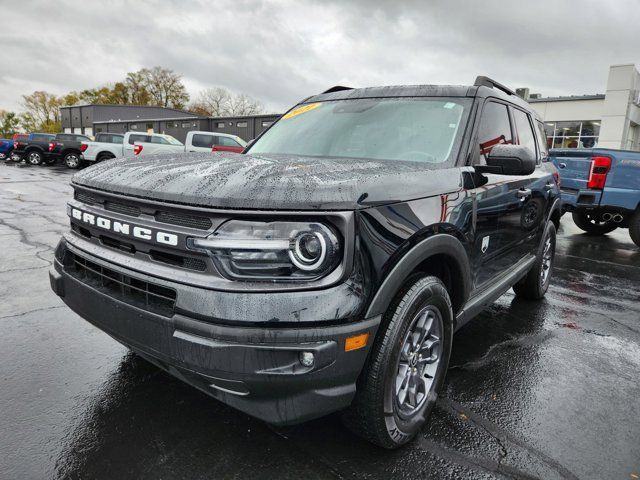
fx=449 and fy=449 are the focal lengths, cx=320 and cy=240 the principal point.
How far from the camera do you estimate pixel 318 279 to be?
174 centimetres

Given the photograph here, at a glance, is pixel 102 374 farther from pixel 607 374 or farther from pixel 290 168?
pixel 607 374

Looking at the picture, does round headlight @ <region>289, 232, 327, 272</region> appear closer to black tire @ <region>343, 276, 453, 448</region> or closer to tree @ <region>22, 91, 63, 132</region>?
black tire @ <region>343, 276, 453, 448</region>

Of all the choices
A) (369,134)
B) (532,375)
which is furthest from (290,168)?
(532,375)

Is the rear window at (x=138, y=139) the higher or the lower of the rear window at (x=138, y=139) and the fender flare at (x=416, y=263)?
the higher

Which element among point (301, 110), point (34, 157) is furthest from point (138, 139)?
point (301, 110)

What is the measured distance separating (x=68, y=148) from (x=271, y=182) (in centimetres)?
2619

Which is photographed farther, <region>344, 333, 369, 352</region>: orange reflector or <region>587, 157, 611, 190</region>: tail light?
<region>587, 157, 611, 190</region>: tail light

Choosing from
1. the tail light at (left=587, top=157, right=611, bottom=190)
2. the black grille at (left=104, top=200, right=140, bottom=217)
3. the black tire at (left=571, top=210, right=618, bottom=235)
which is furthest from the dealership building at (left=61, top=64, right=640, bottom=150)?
the black grille at (left=104, top=200, right=140, bottom=217)

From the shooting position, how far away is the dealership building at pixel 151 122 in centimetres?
3116

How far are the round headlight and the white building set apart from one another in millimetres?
24660

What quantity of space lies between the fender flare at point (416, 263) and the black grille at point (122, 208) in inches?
44.9

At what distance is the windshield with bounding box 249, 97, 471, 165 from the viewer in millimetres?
2771

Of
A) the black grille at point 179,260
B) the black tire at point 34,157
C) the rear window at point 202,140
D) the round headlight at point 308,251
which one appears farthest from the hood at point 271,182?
the black tire at point 34,157

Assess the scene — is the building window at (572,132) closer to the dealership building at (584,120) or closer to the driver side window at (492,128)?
the dealership building at (584,120)
